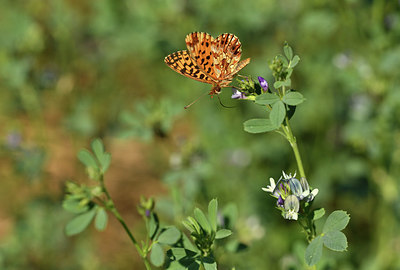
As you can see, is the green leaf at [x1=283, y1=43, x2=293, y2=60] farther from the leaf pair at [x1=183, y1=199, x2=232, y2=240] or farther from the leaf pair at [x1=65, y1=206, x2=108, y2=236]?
the leaf pair at [x1=65, y1=206, x2=108, y2=236]

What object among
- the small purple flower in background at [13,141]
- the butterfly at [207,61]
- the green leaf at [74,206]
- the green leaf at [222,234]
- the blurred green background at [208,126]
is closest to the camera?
the green leaf at [222,234]

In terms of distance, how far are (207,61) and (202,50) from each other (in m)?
0.04

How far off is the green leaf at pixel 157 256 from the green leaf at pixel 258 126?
1.66 feet

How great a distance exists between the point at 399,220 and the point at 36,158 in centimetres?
243

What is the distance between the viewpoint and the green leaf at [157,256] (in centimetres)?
157

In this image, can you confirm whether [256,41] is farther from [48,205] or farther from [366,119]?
[48,205]

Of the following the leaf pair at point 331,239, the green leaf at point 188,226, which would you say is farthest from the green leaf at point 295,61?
the green leaf at point 188,226

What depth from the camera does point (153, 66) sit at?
486 cm

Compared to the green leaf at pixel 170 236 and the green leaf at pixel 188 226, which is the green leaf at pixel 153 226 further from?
the green leaf at pixel 188 226

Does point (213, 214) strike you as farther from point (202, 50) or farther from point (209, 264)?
point (202, 50)

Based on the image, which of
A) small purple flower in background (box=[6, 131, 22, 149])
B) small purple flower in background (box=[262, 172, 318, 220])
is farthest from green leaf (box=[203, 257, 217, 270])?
small purple flower in background (box=[6, 131, 22, 149])

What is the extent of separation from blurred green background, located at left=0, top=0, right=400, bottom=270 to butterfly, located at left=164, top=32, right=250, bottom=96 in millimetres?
760

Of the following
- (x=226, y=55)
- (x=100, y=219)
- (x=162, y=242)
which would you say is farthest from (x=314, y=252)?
(x=100, y=219)

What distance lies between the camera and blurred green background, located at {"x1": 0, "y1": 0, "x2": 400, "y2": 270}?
2.97m
